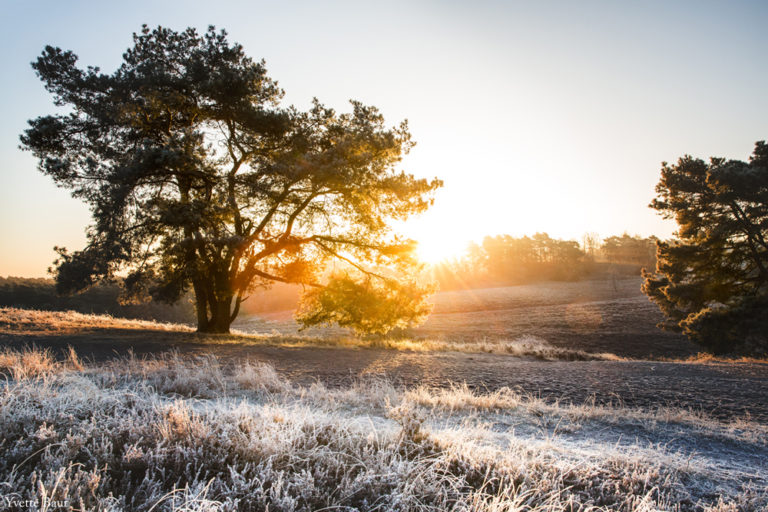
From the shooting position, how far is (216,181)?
1380 cm

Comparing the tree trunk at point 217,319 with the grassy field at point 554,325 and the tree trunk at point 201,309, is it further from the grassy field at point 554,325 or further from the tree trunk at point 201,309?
the grassy field at point 554,325

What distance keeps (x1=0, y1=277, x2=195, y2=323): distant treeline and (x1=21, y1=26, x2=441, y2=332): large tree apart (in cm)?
2919

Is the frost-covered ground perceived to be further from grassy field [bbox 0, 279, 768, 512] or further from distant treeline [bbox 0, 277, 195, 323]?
distant treeline [bbox 0, 277, 195, 323]

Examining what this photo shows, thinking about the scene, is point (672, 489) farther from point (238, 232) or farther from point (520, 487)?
point (238, 232)

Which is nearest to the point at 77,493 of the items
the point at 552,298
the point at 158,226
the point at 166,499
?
the point at 166,499

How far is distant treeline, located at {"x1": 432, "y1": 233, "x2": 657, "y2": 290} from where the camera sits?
7956 cm

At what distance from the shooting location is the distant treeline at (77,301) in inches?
1626

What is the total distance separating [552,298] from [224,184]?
4960cm

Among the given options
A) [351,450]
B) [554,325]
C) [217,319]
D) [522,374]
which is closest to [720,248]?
[522,374]

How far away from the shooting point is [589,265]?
82.2m

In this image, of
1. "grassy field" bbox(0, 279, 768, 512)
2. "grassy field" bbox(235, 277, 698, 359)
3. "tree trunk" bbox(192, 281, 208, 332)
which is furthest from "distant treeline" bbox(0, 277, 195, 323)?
"grassy field" bbox(0, 279, 768, 512)

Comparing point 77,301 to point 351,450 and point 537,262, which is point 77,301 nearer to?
point 351,450

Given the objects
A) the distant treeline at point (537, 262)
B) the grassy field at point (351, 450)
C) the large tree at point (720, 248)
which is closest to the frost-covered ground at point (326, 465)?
the grassy field at point (351, 450)

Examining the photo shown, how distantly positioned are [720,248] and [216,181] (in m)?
24.5
